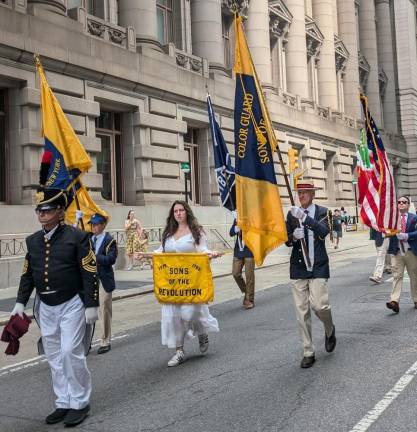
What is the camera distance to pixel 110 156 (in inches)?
908

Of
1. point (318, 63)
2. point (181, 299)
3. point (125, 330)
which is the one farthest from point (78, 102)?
point (318, 63)

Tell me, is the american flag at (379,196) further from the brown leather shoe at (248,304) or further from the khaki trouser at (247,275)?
the brown leather shoe at (248,304)

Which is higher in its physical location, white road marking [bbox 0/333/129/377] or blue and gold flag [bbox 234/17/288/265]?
blue and gold flag [bbox 234/17/288/265]

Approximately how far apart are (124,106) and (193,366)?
55.9 feet

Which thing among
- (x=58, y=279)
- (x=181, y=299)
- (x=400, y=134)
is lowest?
(x=181, y=299)

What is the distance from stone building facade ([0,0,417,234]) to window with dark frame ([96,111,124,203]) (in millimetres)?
46

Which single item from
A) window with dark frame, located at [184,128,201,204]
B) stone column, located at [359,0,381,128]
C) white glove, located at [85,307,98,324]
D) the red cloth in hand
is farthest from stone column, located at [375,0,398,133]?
the red cloth in hand

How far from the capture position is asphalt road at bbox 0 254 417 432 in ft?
15.8

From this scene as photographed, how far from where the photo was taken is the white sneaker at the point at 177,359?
6.86m

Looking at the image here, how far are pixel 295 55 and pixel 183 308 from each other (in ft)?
109

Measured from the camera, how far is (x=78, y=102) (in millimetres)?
19938

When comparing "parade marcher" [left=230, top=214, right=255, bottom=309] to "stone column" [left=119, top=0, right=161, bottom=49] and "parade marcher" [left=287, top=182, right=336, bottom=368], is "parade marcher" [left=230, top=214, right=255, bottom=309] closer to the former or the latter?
"parade marcher" [left=287, top=182, right=336, bottom=368]

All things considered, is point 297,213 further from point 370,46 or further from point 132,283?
point 370,46

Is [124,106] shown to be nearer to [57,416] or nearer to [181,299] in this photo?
[181,299]
